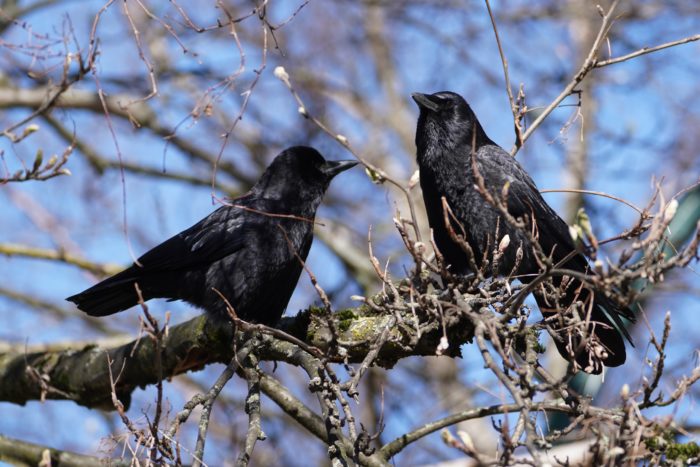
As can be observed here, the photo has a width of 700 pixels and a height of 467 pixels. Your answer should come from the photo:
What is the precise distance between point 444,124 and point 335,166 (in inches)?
36.0

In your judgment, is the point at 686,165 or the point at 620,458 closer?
the point at 620,458

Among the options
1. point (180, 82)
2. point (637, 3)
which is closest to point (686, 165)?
point (637, 3)

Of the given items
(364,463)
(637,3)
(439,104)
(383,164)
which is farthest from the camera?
(383,164)

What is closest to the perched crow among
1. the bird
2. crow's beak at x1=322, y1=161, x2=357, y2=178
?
crow's beak at x1=322, y1=161, x2=357, y2=178

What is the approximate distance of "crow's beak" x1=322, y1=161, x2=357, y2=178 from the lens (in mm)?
6109

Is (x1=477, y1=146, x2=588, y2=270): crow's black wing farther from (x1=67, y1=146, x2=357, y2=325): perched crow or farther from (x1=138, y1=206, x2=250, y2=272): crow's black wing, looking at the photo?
(x1=138, y1=206, x2=250, y2=272): crow's black wing

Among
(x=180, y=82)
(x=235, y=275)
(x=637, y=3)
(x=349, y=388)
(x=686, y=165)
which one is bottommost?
(x=349, y=388)

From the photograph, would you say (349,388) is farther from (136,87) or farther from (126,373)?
(136,87)

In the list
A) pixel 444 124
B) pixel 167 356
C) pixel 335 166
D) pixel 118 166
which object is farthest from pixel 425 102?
pixel 118 166

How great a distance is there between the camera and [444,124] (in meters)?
5.61

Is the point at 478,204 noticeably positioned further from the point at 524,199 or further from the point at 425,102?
the point at 425,102

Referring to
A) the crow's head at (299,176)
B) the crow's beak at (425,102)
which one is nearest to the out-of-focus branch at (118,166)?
the crow's head at (299,176)

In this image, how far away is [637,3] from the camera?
45.5 feet

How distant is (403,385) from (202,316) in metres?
8.16
